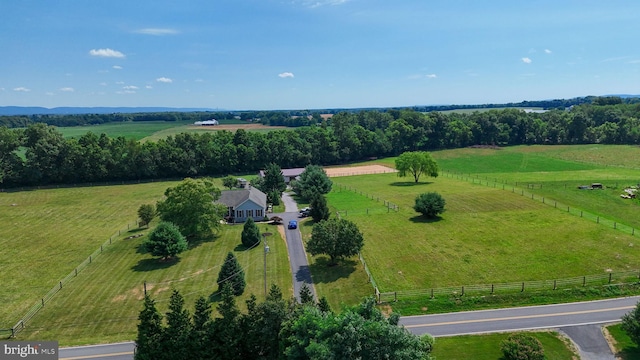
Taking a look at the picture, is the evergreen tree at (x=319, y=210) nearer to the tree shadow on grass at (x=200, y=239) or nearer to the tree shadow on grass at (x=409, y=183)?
the tree shadow on grass at (x=200, y=239)

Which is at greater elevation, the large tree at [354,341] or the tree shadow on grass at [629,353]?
the large tree at [354,341]

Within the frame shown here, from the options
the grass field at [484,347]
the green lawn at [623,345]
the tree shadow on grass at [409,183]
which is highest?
the tree shadow on grass at [409,183]

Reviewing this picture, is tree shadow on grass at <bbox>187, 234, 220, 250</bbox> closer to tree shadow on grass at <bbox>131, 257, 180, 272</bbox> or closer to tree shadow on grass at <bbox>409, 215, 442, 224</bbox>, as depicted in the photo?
tree shadow on grass at <bbox>131, 257, 180, 272</bbox>

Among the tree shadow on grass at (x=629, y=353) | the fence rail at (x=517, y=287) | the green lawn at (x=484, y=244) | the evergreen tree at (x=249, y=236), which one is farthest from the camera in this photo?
the evergreen tree at (x=249, y=236)

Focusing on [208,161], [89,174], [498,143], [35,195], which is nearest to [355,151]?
[208,161]

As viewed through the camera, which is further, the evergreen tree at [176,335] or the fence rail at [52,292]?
the fence rail at [52,292]

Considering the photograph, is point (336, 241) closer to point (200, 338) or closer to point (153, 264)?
point (200, 338)

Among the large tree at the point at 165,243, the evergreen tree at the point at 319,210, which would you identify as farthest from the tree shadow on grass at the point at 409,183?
the large tree at the point at 165,243
